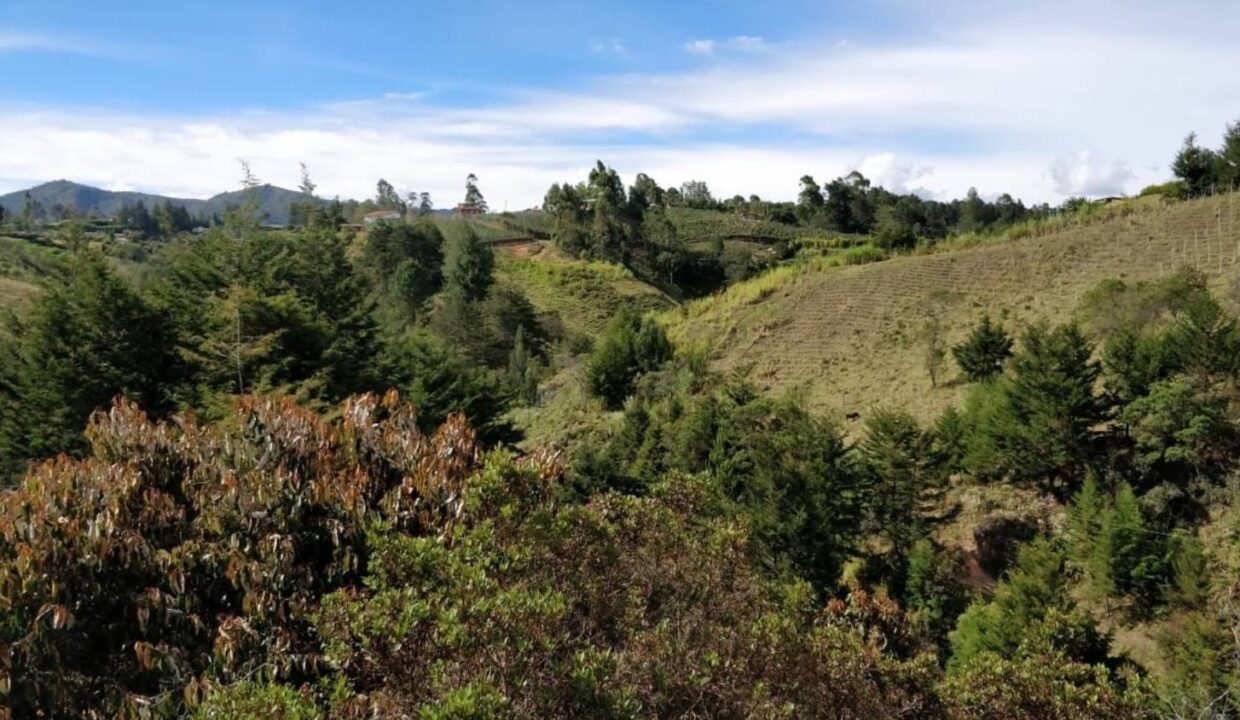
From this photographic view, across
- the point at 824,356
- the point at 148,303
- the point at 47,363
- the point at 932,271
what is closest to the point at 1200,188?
the point at 932,271

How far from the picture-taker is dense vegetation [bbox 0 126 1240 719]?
3.71 metres

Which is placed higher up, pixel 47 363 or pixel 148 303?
pixel 148 303

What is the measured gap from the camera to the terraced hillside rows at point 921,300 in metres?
19.1

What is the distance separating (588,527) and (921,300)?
68.5ft

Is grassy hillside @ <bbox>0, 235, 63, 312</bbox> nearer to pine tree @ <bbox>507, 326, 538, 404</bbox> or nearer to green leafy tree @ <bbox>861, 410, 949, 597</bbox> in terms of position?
pine tree @ <bbox>507, 326, 538, 404</bbox>

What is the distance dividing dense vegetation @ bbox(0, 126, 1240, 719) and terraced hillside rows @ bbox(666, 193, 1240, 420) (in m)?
2.11

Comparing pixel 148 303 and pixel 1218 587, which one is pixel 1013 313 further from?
pixel 148 303

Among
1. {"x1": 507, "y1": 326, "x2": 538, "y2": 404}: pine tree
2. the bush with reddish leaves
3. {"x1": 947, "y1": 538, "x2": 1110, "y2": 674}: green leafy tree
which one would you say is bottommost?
{"x1": 947, "y1": 538, "x2": 1110, "y2": 674}: green leafy tree

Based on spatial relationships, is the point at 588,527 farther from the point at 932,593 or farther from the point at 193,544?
the point at 932,593

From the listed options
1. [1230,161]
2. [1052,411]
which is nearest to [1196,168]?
[1230,161]

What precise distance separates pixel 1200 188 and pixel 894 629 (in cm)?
2765

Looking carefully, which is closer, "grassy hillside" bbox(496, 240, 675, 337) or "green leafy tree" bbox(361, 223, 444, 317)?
"grassy hillside" bbox(496, 240, 675, 337)

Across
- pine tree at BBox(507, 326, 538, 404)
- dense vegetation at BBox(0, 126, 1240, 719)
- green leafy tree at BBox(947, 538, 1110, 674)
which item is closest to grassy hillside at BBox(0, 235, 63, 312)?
dense vegetation at BBox(0, 126, 1240, 719)

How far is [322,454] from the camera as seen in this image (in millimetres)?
5227
